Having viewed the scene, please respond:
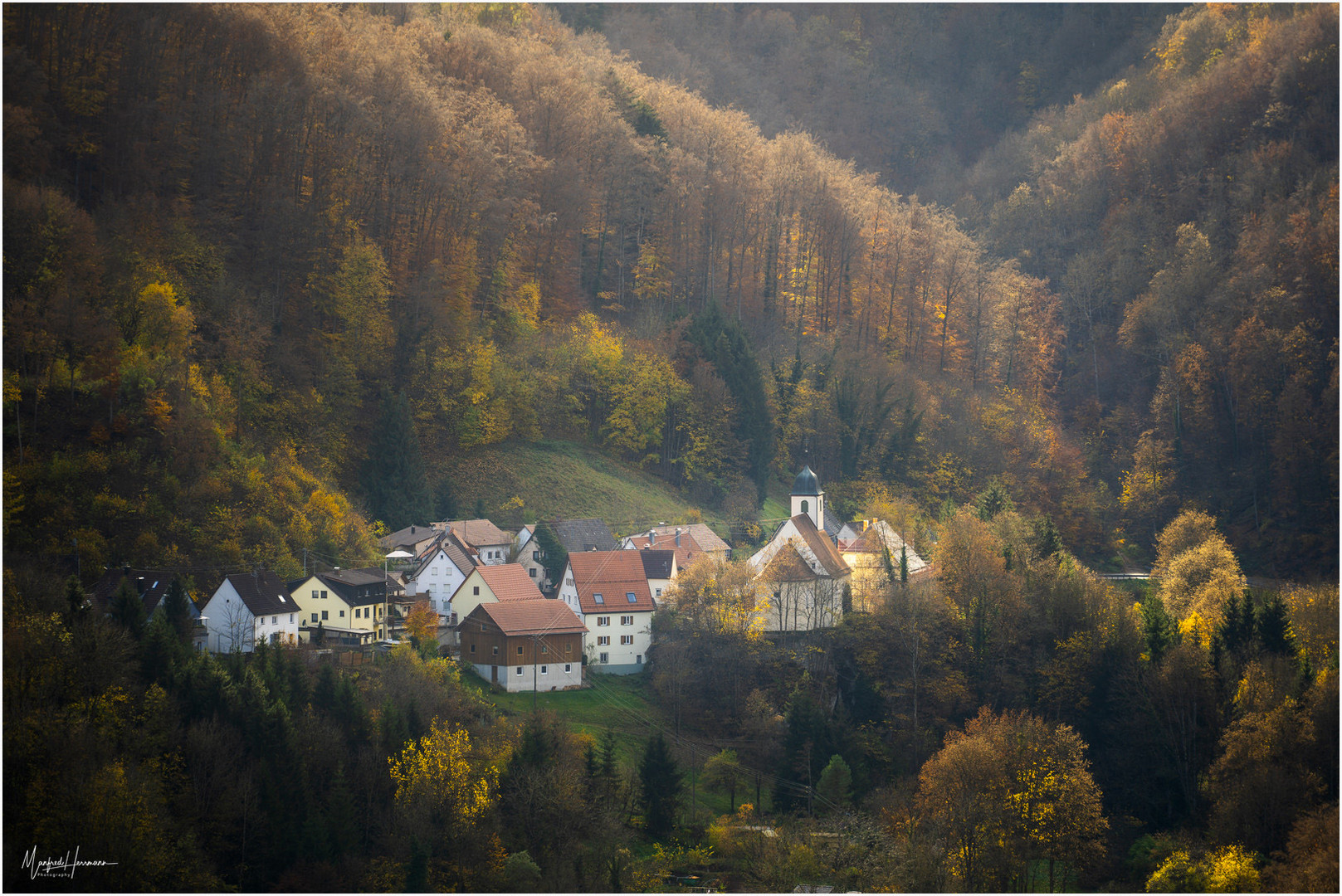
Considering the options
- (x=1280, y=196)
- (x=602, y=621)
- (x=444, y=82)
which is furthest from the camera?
(x=1280, y=196)

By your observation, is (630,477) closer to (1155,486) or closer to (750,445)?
(750,445)

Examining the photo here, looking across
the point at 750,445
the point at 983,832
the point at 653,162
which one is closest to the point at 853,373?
the point at 750,445

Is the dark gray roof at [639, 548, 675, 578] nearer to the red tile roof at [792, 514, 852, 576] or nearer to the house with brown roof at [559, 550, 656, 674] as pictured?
the house with brown roof at [559, 550, 656, 674]

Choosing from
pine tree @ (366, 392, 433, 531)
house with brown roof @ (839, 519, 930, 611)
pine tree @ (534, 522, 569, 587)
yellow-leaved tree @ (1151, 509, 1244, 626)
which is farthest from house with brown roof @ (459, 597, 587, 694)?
yellow-leaved tree @ (1151, 509, 1244, 626)

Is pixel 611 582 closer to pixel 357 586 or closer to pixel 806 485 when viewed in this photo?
pixel 357 586

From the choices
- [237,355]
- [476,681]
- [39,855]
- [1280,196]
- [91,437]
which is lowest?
[39,855]

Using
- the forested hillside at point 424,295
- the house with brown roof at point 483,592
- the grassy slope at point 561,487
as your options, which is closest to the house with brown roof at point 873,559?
the forested hillside at point 424,295
